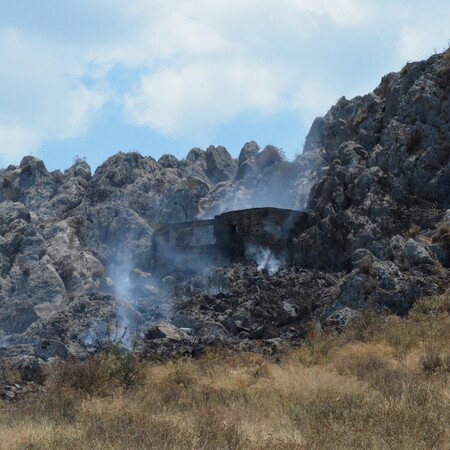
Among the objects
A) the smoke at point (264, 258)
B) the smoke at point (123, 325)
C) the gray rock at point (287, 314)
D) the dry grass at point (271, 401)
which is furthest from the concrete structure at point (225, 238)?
the dry grass at point (271, 401)

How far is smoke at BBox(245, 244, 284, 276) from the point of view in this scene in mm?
29969

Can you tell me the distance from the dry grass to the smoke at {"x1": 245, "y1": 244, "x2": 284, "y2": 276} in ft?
43.1

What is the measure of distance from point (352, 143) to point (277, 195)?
37.0ft

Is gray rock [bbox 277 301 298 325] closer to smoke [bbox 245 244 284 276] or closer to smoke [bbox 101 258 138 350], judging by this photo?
smoke [bbox 101 258 138 350]

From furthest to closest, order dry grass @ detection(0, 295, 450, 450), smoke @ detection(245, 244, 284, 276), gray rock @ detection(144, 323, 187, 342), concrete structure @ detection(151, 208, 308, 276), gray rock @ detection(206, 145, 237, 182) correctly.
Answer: gray rock @ detection(206, 145, 237, 182) < concrete structure @ detection(151, 208, 308, 276) < smoke @ detection(245, 244, 284, 276) < gray rock @ detection(144, 323, 187, 342) < dry grass @ detection(0, 295, 450, 450)

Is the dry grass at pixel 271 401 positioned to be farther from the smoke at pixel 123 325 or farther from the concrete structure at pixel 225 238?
the concrete structure at pixel 225 238

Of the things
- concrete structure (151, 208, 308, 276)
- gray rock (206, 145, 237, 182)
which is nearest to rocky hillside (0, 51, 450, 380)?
concrete structure (151, 208, 308, 276)

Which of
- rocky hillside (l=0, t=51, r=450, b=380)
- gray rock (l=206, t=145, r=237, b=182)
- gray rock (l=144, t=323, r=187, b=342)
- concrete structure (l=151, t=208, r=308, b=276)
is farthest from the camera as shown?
A: gray rock (l=206, t=145, r=237, b=182)

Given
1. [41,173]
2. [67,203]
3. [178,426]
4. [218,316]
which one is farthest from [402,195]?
[41,173]

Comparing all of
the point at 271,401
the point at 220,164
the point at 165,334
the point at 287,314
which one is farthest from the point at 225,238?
the point at 220,164

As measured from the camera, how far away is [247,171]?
4906cm

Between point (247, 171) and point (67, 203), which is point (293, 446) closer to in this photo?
point (247, 171)

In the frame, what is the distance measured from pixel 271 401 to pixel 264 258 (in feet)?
69.5

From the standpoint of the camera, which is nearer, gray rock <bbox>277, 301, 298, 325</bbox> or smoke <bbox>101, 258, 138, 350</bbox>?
smoke <bbox>101, 258, 138, 350</bbox>
